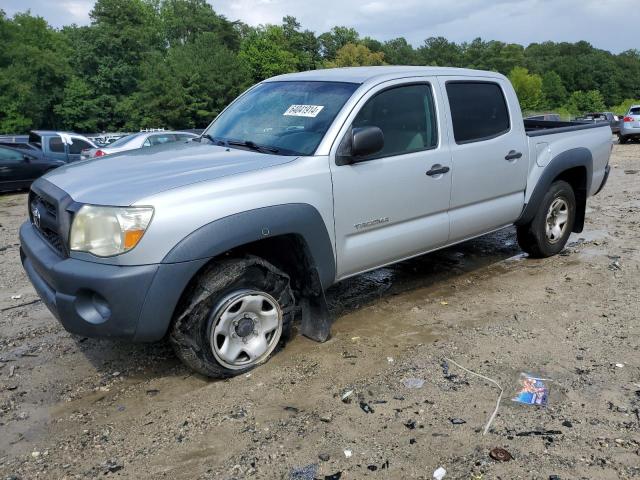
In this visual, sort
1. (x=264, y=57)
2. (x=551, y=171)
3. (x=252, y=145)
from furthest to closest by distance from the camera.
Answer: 1. (x=264, y=57)
2. (x=551, y=171)
3. (x=252, y=145)

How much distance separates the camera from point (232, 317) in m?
3.53

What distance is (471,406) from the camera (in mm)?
3312

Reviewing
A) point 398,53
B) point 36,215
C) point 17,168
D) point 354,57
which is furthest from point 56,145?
point 398,53

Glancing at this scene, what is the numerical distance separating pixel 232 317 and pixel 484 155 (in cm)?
258

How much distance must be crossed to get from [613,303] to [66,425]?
4267 millimetres

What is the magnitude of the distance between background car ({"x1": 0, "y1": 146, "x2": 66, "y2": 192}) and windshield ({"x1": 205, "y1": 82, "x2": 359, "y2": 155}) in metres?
Result: 10.5

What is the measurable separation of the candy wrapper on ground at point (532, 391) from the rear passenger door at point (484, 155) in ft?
4.88

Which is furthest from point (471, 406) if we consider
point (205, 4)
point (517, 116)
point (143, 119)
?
point (205, 4)

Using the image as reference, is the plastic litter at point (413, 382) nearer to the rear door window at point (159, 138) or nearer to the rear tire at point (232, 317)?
the rear tire at point (232, 317)

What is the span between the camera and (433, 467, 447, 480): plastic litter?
2713mm

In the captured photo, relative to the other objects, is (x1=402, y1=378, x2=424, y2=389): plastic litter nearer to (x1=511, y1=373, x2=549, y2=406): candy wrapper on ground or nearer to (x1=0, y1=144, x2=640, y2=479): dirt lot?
(x1=0, y1=144, x2=640, y2=479): dirt lot

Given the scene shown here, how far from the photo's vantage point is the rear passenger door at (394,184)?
3.92m

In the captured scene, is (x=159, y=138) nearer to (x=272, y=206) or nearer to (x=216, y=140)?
(x=216, y=140)

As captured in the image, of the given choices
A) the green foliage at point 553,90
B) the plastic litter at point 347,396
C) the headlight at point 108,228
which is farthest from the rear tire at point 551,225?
the green foliage at point 553,90
